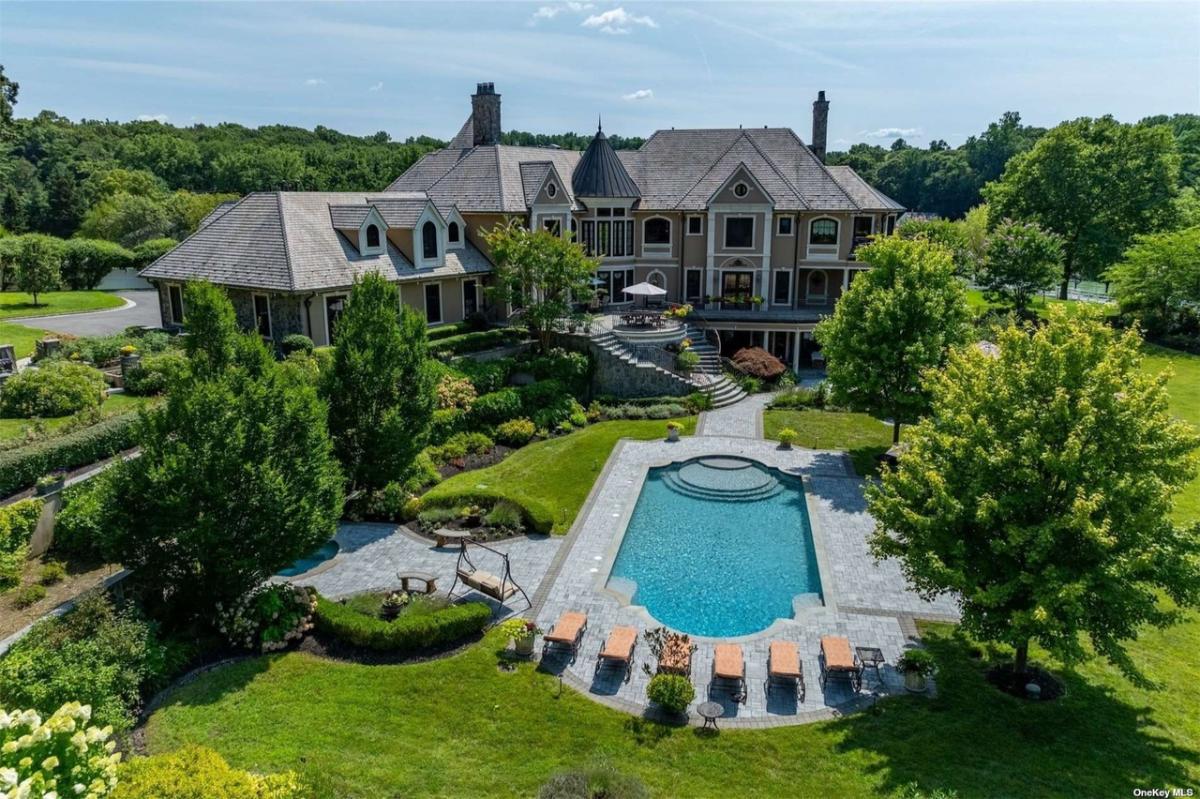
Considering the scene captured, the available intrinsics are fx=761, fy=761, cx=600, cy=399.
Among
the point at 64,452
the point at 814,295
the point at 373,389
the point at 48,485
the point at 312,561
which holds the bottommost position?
the point at 312,561

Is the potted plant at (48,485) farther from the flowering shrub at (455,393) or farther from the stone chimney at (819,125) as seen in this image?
the stone chimney at (819,125)

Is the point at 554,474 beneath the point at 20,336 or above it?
beneath

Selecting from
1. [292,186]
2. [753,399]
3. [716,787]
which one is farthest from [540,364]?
[292,186]

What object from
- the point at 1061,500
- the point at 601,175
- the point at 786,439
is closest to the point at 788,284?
the point at 601,175

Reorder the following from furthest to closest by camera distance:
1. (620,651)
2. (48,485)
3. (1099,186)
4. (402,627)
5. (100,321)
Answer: (1099,186)
(100,321)
(48,485)
(402,627)
(620,651)

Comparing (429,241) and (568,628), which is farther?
(429,241)

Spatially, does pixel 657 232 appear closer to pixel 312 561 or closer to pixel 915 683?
pixel 312 561
